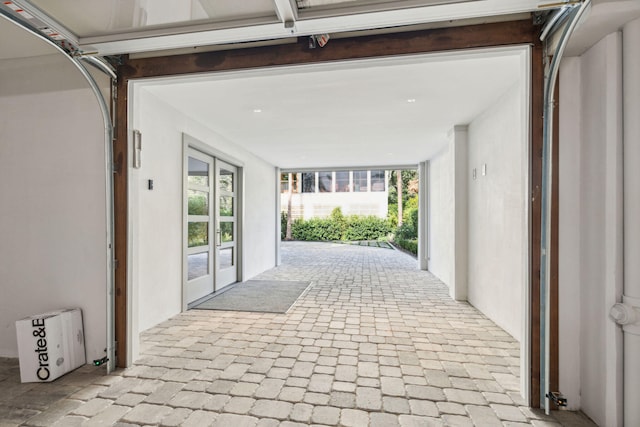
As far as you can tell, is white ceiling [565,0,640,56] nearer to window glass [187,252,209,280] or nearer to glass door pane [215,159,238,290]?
window glass [187,252,209,280]

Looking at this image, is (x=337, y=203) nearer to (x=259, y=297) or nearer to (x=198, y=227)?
(x=259, y=297)

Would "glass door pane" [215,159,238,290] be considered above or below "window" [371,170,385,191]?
below

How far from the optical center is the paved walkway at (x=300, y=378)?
195 cm

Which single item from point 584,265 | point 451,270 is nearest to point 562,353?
point 584,265

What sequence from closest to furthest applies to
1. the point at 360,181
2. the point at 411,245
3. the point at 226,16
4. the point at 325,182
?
the point at 226,16
the point at 411,245
the point at 360,181
the point at 325,182

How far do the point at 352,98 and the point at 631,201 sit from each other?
2.53m

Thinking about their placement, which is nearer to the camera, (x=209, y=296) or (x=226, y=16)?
(x=226, y=16)

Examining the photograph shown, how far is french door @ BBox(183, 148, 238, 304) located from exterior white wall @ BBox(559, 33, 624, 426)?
156 inches

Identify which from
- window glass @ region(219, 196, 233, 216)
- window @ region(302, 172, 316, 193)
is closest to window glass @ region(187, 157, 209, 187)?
window glass @ region(219, 196, 233, 216)

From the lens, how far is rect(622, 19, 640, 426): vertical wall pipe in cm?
171

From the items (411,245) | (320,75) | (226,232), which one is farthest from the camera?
(411,245)

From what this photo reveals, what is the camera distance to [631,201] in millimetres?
1741

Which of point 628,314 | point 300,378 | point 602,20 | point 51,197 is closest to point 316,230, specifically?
point 51,197

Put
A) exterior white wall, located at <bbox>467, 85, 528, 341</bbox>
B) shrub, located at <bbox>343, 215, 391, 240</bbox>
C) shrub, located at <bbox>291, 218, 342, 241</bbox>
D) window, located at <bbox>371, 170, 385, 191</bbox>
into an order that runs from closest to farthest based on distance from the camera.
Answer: exterior white wall, located at <bbox>467, 85, 528, 341</bbox>, shrub, located at <bbox>343, 215, 391, 240</bbox>, shrub, located at <bbox>291, 218, 342, 241</bbox>, window, located at <bbox>371, 170, 385, 191</bbox>
